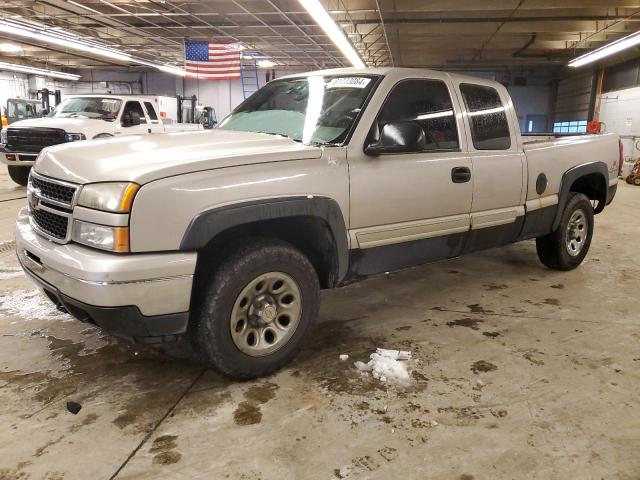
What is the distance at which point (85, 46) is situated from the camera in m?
17.7

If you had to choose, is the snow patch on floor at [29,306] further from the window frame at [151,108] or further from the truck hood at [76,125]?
the window frame at [151,108]

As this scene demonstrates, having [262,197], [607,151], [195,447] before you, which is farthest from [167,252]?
[607,151]

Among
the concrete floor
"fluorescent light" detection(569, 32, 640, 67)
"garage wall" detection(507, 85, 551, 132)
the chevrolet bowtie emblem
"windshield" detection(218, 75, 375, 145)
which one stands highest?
"fluorescent light" detection(569, 32, 640, 67)

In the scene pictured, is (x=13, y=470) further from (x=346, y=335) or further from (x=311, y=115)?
(x=311, y=115)

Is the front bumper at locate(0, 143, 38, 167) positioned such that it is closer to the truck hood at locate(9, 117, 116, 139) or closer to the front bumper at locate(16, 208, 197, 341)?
the truck hood at locate(9, 117, 116, 139)

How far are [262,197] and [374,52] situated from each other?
21.7 metres

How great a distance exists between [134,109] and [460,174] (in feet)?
34.6

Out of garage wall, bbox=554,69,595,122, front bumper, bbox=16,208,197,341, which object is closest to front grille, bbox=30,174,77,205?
front bumper, bbox=16,208,197,341

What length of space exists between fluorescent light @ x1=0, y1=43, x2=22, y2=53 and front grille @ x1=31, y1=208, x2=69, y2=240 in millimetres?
25788

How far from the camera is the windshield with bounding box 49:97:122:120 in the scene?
11.4 metres

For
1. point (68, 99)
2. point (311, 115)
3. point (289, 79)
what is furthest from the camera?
point (68, 99)

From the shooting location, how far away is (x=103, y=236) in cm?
229

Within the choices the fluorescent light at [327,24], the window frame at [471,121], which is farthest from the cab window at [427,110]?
the fluorescent light at [327,24]

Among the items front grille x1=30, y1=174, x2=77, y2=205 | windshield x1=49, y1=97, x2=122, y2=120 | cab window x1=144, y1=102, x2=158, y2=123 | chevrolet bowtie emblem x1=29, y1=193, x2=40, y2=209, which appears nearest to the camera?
front grille x1=30, y1=174, x2=77, y2=205
